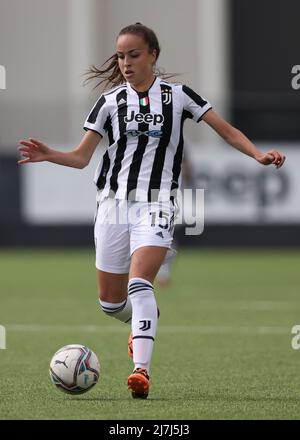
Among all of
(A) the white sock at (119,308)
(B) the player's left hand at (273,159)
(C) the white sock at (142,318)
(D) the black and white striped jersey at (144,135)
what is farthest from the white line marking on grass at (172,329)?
(B) the player's left hand at (273,159)

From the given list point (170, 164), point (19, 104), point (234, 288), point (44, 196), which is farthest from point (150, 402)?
point (19, 104)

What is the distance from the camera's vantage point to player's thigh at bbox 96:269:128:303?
7.38 metres

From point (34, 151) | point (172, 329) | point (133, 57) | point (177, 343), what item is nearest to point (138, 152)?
point (133, 57)

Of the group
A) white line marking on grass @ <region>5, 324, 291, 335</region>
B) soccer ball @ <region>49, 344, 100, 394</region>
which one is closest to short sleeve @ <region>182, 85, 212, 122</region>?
soccer ball @ <region>49, 344, 100, 394</region>

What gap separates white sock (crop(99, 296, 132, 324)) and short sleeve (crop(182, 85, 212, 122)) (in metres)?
1.21

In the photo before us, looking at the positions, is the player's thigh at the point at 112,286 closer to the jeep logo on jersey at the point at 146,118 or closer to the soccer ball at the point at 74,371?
the soccer ball at the point at 74,371

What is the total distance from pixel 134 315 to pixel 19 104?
15923mm

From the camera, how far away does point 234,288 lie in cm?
1425

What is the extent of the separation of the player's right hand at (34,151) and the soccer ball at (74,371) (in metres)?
1.12

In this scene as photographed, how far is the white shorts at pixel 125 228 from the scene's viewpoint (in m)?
7.11

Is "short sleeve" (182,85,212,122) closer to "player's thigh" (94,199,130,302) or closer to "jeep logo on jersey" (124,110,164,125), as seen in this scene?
"jeep logo on jersey" (124,110,164,125)

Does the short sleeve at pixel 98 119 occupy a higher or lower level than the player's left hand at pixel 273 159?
higher

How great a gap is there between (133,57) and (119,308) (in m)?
1.56

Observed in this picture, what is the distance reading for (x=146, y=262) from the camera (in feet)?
22.9
